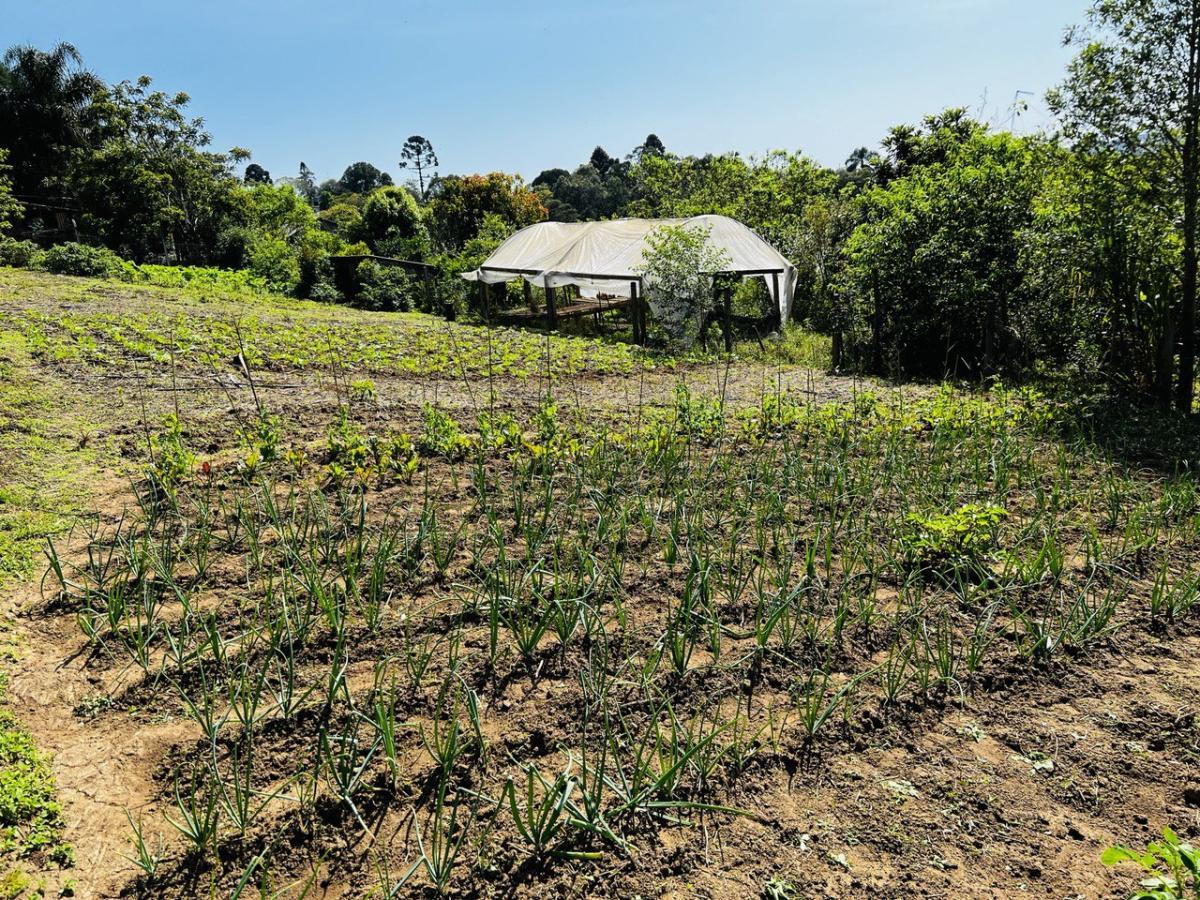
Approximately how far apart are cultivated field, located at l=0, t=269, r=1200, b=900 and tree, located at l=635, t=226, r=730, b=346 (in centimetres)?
905

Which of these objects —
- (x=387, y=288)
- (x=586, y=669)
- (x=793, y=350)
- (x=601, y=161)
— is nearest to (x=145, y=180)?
(x=387, y=288)

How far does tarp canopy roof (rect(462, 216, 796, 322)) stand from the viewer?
1675 centimetres

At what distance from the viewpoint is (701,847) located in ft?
7.04

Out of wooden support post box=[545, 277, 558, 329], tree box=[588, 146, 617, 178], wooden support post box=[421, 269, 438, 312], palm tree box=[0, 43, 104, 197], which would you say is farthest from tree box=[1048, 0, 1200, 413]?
tree box=[588, 146, 617, 178]

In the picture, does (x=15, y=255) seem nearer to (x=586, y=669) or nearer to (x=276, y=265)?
(x=276, y=265)

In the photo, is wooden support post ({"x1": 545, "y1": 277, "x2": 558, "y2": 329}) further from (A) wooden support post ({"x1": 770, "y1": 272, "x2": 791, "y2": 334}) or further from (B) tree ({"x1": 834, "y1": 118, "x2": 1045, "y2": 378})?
(B) tree ({"x1": 834, "y1": 118, "x2": 1045, "y2": 378})

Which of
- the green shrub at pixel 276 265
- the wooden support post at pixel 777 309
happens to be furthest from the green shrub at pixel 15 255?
the wooden support post at pixel 777 309

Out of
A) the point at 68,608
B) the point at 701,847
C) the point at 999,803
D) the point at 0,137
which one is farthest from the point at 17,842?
the point at 0,137

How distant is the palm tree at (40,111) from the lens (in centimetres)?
3077

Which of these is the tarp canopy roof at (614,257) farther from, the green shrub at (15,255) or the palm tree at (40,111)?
the palm tree at (40,111)

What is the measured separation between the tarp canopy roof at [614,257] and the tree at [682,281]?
0.64 metres

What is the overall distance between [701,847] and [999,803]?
0.98m

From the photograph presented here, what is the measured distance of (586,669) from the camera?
2.91m

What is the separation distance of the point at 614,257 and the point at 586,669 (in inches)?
620
